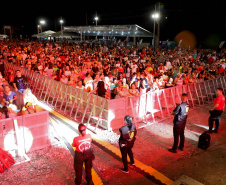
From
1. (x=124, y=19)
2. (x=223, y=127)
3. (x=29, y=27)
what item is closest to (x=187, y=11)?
(x=124, y=19)

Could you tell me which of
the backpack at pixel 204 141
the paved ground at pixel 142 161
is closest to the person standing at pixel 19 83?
the paved ground at pixel 142 161

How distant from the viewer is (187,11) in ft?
170

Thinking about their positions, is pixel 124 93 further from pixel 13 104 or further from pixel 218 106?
pixel 13 104

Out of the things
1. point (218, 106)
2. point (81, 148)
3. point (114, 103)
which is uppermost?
point (114, 103)

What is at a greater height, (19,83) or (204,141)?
(19,83)

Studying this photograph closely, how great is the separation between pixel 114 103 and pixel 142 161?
7.86 ft

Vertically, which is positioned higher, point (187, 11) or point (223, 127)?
point (187, 11)

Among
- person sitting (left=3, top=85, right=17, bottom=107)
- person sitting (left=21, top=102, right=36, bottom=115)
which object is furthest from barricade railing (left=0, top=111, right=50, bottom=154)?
person sitting (left=3, top=85, right=17, bottom=107)

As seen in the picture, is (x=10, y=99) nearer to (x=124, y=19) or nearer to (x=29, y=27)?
(x=124, y=19)

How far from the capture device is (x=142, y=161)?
609 cm

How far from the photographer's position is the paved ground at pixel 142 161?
5.26 metres

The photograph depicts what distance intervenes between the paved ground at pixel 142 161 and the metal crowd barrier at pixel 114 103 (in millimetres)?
1198

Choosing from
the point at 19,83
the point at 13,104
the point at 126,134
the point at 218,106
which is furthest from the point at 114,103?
the point at 19,83

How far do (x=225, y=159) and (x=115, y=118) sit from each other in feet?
12.3
